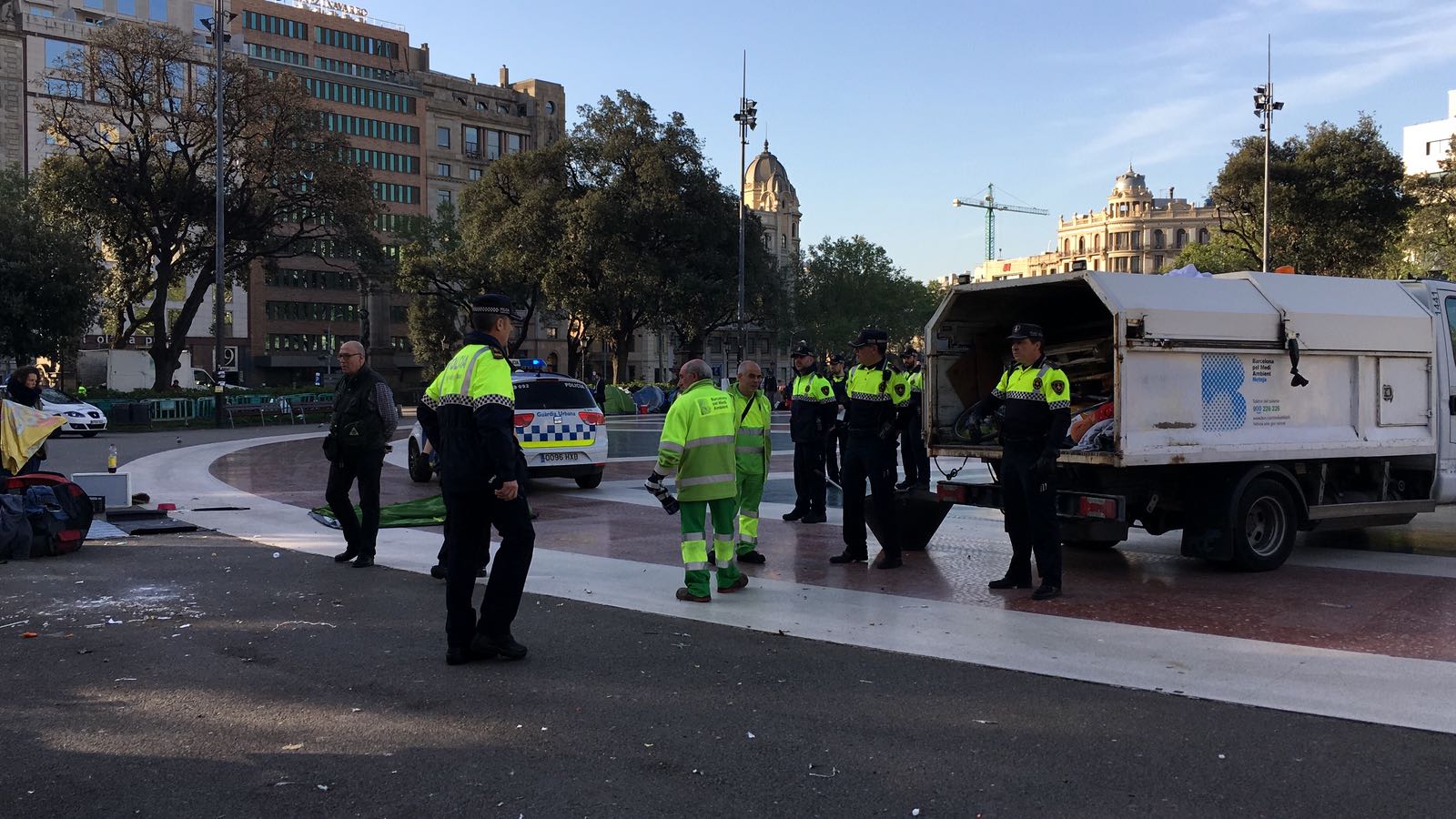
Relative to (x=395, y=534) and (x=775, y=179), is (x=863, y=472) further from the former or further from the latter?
(x=775, y=179)

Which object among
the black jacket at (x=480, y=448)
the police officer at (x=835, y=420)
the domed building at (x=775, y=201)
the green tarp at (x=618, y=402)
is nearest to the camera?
the black jacket at (x=480, y=448)

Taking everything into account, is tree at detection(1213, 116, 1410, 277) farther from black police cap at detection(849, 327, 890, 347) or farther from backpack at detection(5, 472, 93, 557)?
backpack at detection(5, 472, 93, 557)

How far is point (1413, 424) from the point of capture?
934 cm

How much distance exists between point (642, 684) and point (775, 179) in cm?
12114

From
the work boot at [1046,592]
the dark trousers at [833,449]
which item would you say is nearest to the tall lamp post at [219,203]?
the dark trousers at [833,449]

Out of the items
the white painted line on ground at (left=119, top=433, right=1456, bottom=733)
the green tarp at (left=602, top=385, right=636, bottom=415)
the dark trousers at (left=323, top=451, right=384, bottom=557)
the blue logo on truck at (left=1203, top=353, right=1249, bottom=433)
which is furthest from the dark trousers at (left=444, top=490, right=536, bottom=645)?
the green tarp at (left=602, top=385, right=636, bottom=415)

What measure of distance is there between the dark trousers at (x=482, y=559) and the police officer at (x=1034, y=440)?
11.1 feet

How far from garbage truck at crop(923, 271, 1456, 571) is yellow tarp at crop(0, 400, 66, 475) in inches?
318

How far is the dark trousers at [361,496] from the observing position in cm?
903

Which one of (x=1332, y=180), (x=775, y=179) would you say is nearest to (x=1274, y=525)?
(x=1332, y=180)

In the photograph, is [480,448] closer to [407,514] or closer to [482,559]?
[482,559]

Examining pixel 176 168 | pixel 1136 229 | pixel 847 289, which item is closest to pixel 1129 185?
pixel 1136 229

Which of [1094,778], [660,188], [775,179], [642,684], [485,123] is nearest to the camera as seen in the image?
[1094,778]

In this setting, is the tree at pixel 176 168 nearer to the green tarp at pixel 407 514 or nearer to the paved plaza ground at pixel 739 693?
the green tarp at pixel 407 514
